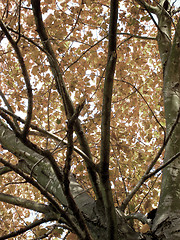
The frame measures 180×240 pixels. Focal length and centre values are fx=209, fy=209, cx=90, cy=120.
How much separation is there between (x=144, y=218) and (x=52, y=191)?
885 mm

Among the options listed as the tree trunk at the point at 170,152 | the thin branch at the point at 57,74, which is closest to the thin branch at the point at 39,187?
the thin branch at the point at 57,74

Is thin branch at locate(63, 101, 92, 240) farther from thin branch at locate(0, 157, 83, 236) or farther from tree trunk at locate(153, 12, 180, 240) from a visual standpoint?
tree trunk at locate(153, 12, 180, 240)

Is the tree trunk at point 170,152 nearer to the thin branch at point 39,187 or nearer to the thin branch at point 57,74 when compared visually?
the thin branch at point 57,74

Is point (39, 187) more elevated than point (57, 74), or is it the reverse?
point (57, 74)

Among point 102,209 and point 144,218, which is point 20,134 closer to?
point 102,209

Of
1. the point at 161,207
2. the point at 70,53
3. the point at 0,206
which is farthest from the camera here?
the point at 0,206

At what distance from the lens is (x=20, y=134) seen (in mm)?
1205

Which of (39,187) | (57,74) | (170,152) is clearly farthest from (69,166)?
(170,152)

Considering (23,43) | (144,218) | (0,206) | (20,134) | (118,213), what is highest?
(23,43)

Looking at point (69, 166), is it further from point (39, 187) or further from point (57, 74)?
point (57, 74)

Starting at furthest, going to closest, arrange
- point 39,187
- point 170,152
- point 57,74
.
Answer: point 170,152, point 57,74, point 39,187

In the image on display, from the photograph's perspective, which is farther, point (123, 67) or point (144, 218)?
point (123, 67)

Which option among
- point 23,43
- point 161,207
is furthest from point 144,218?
point 23,43

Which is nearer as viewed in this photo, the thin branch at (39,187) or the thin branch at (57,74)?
the thin branch at (39,187)
